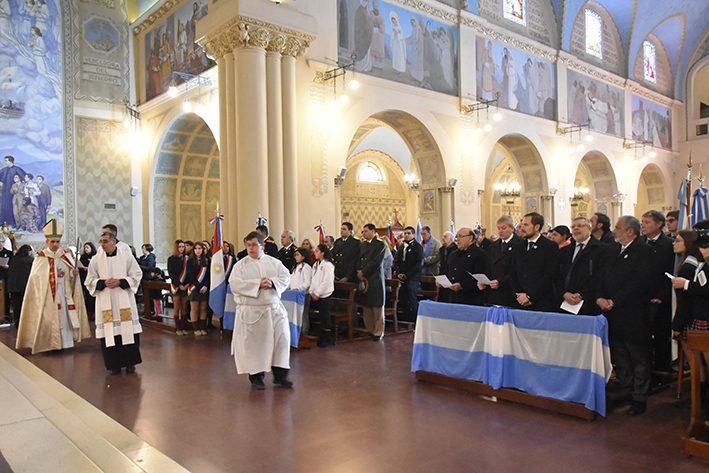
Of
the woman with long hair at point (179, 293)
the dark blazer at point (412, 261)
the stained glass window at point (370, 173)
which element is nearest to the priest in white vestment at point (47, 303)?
the woman with long hair at point (179, 293)

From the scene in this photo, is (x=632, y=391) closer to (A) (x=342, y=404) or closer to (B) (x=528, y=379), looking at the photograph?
(B) (x=528, y=379)

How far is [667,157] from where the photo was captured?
24.8 metres

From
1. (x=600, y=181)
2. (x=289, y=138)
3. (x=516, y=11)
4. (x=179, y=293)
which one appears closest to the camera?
(x=179, y=293)

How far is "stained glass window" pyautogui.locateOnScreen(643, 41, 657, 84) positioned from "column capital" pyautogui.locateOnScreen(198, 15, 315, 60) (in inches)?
752

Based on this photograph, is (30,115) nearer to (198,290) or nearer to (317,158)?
(317,158)

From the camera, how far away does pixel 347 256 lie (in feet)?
28.2

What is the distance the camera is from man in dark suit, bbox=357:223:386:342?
8086mm

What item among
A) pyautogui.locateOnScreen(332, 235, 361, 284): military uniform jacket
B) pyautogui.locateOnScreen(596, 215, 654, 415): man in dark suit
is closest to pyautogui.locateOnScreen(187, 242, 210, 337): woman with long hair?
pyautogui.locateOnScreen(332, 235, 361, 284): military uniform jacket

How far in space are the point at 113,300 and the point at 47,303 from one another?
2.05m

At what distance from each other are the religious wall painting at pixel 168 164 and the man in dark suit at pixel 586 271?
44.8 feet

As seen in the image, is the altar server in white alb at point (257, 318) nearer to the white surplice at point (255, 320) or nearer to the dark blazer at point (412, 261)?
the white surplice at point (255, 320)

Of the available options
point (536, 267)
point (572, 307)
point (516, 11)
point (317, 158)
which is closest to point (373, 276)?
point (536, 267)

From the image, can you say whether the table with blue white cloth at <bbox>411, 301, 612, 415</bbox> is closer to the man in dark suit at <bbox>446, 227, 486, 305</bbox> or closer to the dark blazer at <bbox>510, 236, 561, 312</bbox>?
the dark blazer at <bbox>510, 236, 561, 312</bbox>

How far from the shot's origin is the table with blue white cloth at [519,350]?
4.45 meters
